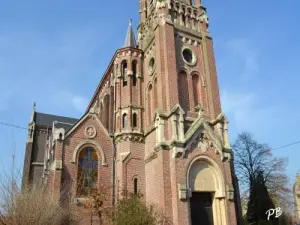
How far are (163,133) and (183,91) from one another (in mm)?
4896

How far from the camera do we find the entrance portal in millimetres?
20453

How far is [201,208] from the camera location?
21016 millimetres

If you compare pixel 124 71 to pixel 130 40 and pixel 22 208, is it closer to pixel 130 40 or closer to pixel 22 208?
pixel 130 40

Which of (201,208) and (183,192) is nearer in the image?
(183,192)

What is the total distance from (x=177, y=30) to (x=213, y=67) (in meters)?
4.55

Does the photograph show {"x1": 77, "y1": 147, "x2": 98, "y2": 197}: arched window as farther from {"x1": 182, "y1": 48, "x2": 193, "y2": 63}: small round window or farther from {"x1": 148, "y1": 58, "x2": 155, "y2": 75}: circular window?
{"x1": 182, "y1": 48, "x2": 193, "y2": 63}: small round window

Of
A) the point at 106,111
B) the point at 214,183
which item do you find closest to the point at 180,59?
the point at 106,111

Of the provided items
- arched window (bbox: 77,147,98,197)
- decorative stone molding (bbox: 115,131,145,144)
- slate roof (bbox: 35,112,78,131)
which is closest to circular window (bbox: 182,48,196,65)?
decorative stone molding (bbox: 115,131,145,144)

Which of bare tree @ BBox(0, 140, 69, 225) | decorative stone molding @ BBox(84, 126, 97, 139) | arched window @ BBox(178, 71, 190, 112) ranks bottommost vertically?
bare tree @ BBox(0, 140, 69, 225)

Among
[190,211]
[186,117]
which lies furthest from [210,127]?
[190,211]

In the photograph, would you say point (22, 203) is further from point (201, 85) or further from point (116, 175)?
point (201, 85)

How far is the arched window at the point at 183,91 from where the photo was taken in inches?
939

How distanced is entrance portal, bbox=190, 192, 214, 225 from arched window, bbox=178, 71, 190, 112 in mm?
6699

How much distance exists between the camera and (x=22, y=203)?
14312 millimetres
